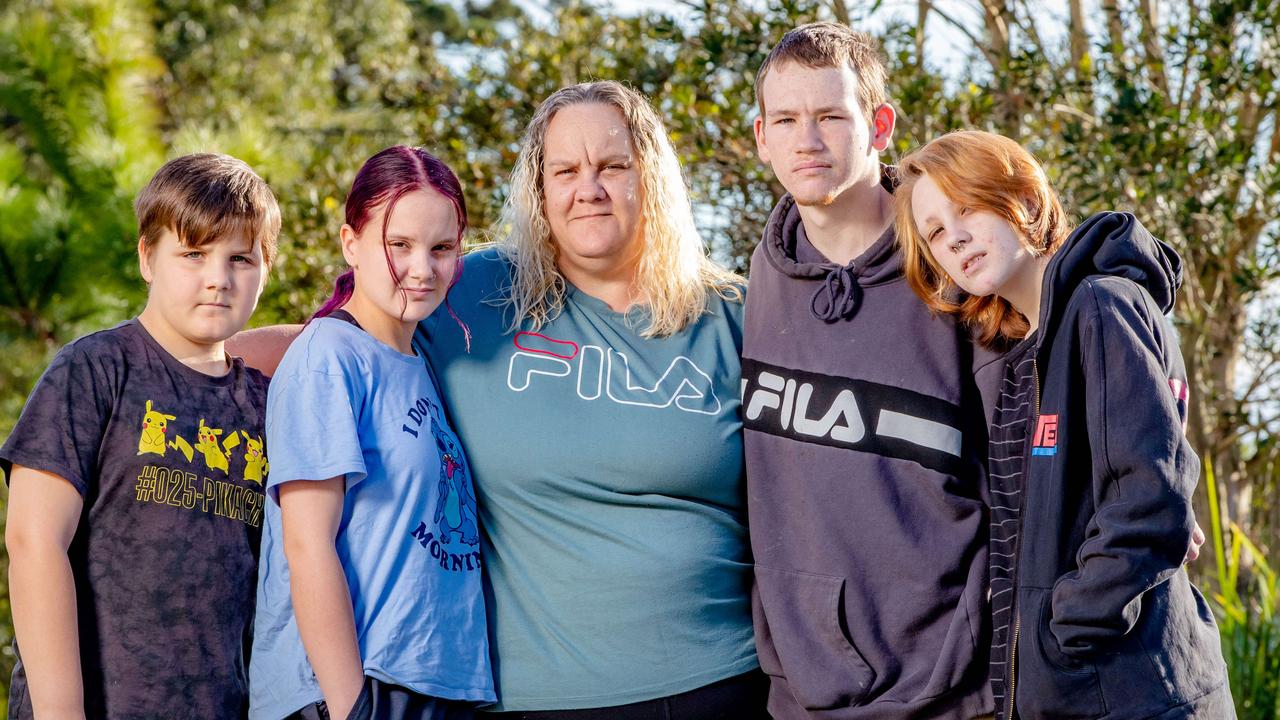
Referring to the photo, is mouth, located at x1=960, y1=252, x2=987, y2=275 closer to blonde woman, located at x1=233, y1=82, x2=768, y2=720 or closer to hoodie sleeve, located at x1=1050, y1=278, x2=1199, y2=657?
hoodie sleeve, located at x1=1050, y1=278, x2=1199, y2=657

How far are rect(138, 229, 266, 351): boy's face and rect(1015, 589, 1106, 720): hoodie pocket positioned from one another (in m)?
1.71

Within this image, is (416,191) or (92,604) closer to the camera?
(92,604)

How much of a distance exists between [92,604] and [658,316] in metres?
1.42

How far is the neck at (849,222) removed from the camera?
2.89m

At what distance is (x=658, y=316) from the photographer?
2.93 m

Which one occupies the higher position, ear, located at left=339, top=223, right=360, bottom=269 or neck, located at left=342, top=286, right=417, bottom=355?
ear, located at left=339, top=223, right=360, bottom=269

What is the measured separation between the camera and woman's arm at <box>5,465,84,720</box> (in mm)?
2186

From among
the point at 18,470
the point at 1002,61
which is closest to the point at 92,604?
the point at 18,470

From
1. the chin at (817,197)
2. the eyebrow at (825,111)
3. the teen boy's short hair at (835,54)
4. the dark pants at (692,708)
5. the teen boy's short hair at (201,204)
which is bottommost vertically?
the dark pants at (692,708)

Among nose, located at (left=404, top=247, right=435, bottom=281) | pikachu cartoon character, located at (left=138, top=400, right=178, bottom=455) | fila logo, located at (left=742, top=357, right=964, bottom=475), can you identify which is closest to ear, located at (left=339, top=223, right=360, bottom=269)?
nose, located at (left=404, top=247, right=435, bottom=281)

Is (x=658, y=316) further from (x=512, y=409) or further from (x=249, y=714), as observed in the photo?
(x=249, y=714)

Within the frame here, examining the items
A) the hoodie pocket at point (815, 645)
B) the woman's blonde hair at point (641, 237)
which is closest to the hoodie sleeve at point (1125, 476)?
the hoodie pocket at point (815, 645)

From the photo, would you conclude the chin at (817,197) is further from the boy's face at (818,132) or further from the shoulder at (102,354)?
the shoulder at (102,354)

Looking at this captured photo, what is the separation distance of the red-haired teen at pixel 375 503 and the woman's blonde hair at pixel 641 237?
326 mm
